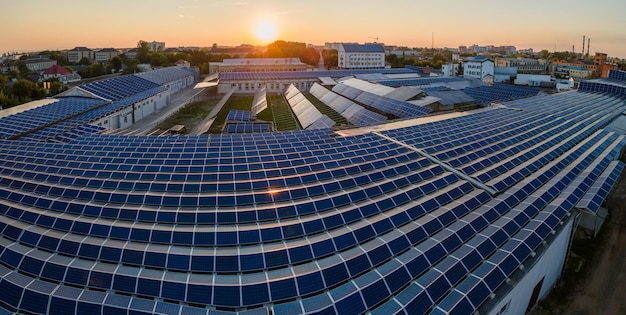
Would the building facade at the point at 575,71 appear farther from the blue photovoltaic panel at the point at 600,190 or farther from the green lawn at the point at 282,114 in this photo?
the blue photovoltaic panel at the point at 600,190

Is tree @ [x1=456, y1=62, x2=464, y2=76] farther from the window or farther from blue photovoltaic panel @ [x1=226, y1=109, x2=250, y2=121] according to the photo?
the window

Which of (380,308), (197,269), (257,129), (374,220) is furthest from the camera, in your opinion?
(257,129)

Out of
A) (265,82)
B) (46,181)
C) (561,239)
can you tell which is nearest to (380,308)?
(561,239)

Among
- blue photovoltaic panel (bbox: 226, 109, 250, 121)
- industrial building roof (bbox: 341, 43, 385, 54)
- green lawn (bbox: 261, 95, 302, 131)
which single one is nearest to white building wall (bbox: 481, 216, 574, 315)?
green lawn (bbox: 261, 95, 302, 131)

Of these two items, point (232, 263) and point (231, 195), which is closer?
point (232, 263)

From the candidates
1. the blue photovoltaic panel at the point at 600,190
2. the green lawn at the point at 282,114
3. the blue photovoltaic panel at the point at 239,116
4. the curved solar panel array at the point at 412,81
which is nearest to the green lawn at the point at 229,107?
the blue photovoltaic panel at the point at 239,116

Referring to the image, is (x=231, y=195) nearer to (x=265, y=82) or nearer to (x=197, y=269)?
(x=197, y=269)
